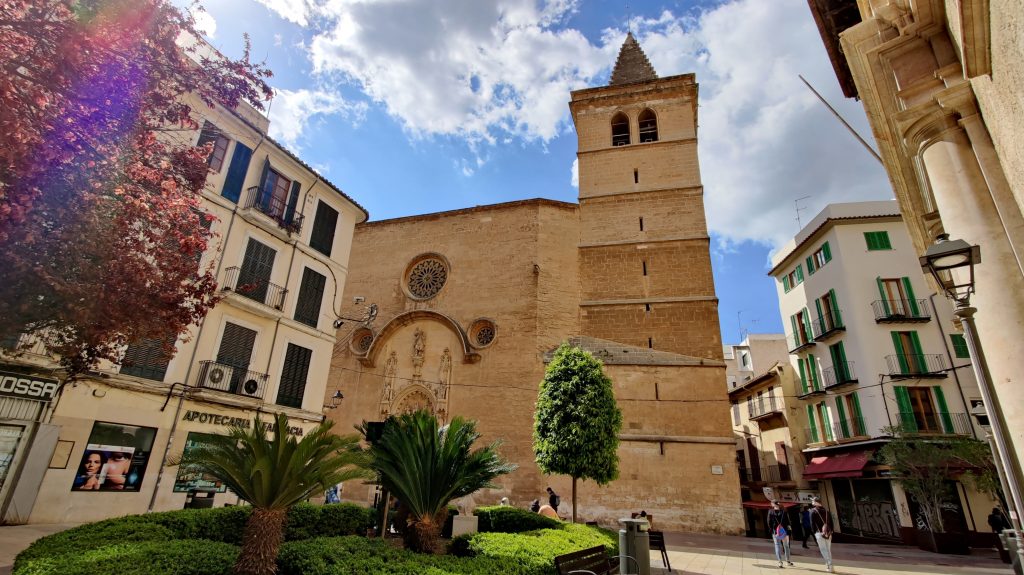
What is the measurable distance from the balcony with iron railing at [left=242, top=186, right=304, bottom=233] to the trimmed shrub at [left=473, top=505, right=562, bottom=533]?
342 inches

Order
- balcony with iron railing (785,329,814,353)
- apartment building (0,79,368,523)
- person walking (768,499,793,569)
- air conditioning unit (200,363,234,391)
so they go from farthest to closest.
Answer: balcony with iron railing (785,329,814,353), air conditioning unit (200,363,234,391), person walking (768,499,793,569), apartment building (0,79,368,523)

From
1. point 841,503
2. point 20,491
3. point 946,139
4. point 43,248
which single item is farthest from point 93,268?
point 841,503

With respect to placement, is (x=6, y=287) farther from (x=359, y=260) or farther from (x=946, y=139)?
(x=359, y=260)

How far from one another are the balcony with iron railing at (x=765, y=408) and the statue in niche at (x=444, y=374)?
1357cm

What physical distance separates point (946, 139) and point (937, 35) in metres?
0.91

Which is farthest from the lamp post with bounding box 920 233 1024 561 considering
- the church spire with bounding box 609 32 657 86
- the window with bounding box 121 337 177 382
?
the church spire with bounding box 609 32 657 86

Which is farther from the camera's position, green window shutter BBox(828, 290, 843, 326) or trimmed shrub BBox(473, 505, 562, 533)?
green window shutter BBox(828, 290, 843, 326)

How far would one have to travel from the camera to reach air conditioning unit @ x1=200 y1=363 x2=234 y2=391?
1052cm

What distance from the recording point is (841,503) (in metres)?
16.7

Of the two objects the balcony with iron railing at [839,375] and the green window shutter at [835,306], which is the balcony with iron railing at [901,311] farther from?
the balcony with iron railing at [839,375]

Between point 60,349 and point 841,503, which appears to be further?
point 841,503

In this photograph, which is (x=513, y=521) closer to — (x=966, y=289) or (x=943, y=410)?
(x=966, y=289)

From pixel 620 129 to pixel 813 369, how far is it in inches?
494

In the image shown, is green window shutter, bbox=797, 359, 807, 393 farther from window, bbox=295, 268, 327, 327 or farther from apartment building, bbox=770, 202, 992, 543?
window, bbox=295, 268, 327, 327
